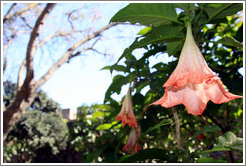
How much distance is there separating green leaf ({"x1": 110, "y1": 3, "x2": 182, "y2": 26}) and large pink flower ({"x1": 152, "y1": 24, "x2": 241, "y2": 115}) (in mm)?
81

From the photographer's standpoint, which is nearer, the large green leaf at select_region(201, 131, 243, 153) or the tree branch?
the large green leaf at select_region(201, 131, 243, 153)

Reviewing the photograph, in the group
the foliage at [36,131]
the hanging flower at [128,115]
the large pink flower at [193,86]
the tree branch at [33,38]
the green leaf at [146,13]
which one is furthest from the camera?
the foliage at [36,131]

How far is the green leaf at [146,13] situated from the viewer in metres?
0.44

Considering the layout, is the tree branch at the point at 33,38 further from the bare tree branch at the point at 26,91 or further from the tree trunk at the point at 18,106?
the tree trunk at the point at 18,106

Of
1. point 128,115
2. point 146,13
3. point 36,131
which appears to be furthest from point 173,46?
point 36,131

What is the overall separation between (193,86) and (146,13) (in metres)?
0.18

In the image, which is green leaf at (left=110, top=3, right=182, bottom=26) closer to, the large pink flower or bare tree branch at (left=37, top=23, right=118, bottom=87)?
the large pink flower

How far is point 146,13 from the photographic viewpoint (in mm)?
448

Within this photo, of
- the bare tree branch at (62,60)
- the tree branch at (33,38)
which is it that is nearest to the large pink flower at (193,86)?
the tree branch at (33,38)

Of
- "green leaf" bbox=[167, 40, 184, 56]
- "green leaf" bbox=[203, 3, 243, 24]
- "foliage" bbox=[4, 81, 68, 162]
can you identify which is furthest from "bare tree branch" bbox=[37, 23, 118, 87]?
"green leaf" bbox=[203, 3, 243, 24]

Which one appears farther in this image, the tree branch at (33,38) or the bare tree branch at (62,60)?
the bare tree branch at (62,60)

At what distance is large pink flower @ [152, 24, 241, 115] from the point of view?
34cm

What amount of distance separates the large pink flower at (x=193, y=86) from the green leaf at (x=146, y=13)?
81 mm

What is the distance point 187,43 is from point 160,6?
107mm
